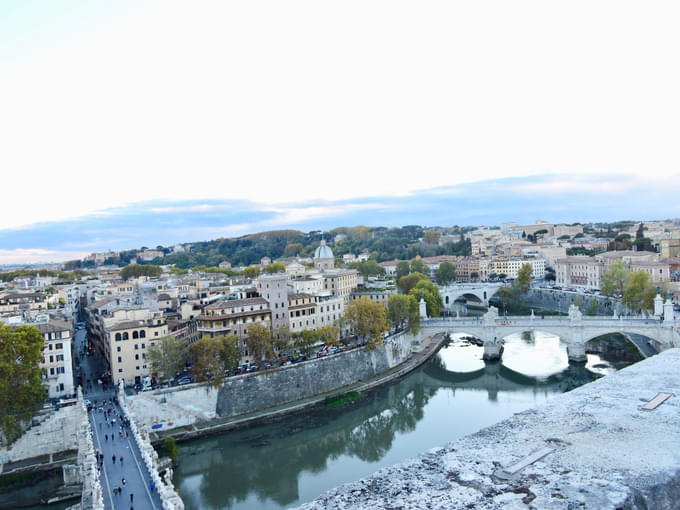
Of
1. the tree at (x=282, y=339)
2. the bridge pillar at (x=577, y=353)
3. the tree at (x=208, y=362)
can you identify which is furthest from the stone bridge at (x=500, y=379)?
the tree at (x=208, y=362)

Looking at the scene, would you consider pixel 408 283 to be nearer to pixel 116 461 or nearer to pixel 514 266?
pixel 514 266

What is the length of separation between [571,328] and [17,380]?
19.3 meters

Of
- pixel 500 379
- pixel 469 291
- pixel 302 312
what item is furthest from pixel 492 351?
pixel 469 291

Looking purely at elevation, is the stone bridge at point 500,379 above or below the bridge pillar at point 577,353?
below

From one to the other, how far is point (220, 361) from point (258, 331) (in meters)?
1.57

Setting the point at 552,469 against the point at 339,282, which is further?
the point at 339,282

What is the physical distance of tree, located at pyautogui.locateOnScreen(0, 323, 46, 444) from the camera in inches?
505

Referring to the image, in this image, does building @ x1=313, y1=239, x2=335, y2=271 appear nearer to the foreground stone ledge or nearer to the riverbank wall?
the riverbank wall

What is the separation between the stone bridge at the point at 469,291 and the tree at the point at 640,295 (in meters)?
13.4

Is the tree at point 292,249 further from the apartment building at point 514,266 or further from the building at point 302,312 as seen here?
the building at point 302,312

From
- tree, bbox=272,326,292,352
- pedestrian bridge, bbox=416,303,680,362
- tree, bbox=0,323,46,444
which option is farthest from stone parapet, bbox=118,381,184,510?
pedestrian bridge, bbox=416,303,680,362

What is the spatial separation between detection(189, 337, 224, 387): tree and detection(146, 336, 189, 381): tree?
0.51 metres

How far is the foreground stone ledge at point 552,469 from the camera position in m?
4.97

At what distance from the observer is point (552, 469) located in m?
5.57
